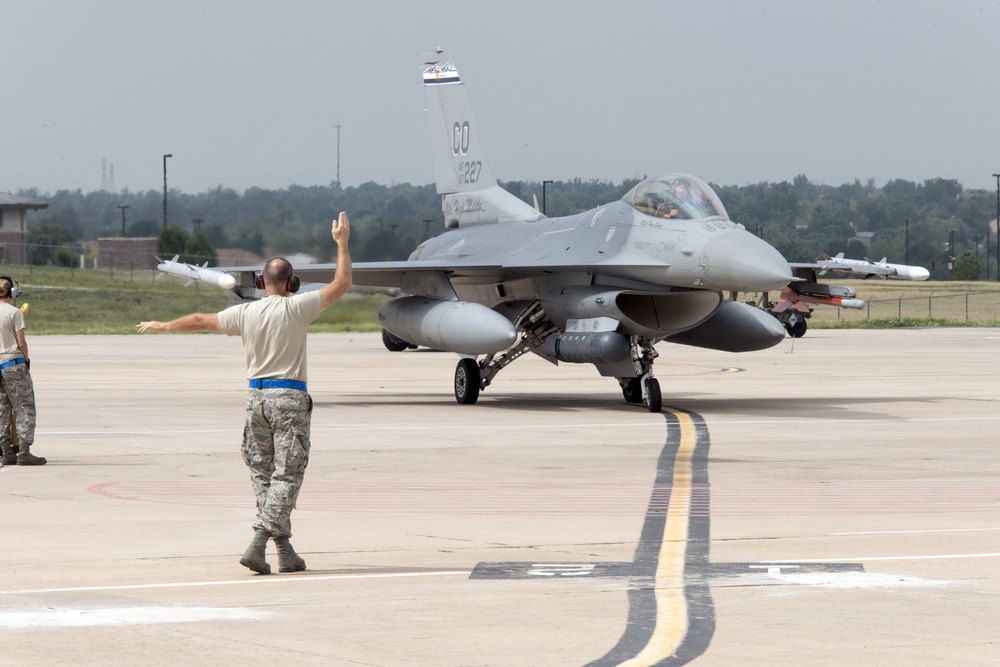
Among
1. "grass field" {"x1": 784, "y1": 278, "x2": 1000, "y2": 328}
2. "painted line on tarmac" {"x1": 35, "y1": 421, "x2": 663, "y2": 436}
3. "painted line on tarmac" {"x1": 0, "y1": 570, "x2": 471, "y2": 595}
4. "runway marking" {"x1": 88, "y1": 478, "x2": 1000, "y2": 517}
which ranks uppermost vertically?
"painted line on tarmac" {"x1": 0, "y1": 570, "x2": 471, "y2": 595}

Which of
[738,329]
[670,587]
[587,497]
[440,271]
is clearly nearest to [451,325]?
[440,271]

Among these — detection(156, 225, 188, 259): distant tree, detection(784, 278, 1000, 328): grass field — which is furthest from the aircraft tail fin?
detection(784, 278, 1000, 328): grass field

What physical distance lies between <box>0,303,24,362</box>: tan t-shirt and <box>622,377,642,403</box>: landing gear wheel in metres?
11.4

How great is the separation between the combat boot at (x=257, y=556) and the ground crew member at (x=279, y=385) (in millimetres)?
41

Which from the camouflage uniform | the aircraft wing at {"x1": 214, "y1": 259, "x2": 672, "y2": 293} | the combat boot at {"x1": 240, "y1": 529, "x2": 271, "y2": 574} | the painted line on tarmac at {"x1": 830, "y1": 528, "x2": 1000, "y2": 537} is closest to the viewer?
the combat boot at {"x1": 240, "y1": 529, "x2": 271, "y2": 574}

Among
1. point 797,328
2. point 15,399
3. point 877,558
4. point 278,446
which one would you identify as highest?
point 278,446

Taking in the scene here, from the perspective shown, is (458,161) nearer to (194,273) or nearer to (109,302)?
(194,273)

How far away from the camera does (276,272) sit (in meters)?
9.41

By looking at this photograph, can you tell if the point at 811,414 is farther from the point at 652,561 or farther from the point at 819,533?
the point at 652,561

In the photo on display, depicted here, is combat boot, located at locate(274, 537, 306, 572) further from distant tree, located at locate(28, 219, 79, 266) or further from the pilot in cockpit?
distant tree, located at locate(28, 219, 79, 266)

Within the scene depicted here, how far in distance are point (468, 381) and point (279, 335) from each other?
51.1ft

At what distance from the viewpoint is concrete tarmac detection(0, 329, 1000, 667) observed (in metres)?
6.98

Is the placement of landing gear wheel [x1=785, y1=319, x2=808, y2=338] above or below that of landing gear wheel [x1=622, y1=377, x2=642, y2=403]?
below

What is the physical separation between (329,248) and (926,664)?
85.9 ft
